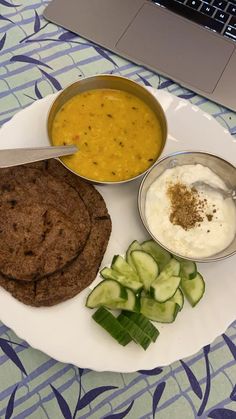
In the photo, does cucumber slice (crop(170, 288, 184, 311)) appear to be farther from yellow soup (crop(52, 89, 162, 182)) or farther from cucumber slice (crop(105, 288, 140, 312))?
yellow soup (crop(52, 89, 162, 182))

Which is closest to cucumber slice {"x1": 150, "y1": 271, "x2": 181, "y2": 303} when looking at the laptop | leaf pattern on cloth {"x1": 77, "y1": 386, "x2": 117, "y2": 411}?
leaf pattern on cloth {"x1": 77, "y1": 386, "x2": 117, "y2": 411}

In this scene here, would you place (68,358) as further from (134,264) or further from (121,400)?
(134,264)

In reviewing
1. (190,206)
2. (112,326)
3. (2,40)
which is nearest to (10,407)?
(112,326)

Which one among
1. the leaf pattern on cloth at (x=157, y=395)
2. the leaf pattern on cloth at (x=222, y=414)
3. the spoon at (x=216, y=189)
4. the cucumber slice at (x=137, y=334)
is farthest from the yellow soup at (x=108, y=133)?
the leaf pattern on cloth at (x=222, y=414)

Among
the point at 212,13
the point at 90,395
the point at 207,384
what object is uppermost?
the point at 212,13

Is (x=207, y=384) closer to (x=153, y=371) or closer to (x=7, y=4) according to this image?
(x=153, y=371)

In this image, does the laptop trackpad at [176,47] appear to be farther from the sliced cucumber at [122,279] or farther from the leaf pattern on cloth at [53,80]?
the sliced cucumber at [122,279]
